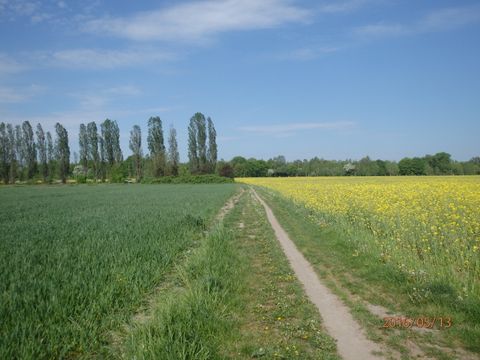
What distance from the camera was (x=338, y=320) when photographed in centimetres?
545

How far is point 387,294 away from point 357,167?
10431cm

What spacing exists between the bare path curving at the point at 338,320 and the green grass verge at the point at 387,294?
19cm

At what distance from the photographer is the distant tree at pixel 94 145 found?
84.5m

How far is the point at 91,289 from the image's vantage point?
607cm

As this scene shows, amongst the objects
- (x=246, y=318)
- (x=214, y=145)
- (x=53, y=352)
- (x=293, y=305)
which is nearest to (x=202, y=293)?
(x=246, y=318)

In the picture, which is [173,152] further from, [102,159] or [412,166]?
[412,166]

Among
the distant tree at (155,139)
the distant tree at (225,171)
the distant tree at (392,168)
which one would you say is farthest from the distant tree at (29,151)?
the distant tree at (392,168)

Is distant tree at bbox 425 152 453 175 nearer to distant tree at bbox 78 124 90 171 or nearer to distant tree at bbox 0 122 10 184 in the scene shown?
distant tree at bbox 78 124 90 171

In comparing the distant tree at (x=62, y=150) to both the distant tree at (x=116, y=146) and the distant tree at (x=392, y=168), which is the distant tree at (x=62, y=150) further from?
the distant tree at (x=392, y=168)

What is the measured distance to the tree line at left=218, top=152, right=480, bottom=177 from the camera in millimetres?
87688

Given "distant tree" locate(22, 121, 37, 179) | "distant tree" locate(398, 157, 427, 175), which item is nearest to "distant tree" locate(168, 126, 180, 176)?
"distant tree" locate(22, 121, 37, 179)

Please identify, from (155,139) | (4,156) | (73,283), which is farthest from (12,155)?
(73,283)

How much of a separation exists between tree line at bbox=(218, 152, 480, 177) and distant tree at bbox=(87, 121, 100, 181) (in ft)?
104

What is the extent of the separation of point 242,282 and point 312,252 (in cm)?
364
